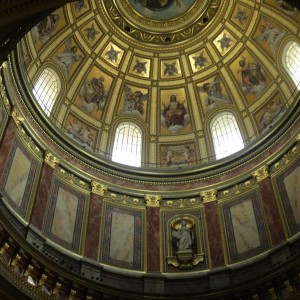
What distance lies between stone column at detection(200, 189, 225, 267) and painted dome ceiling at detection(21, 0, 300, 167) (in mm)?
3399

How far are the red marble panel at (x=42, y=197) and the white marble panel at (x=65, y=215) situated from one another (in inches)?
26.1

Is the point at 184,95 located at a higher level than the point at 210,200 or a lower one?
higher

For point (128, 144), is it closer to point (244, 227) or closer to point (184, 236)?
point (184, 236)

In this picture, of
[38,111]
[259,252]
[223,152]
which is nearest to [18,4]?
[38,111]

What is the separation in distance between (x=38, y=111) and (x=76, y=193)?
411 cm

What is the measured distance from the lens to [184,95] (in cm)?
2917

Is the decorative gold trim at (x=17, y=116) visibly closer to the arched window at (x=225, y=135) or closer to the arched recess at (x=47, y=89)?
the arched recess at (x=47, y=89)

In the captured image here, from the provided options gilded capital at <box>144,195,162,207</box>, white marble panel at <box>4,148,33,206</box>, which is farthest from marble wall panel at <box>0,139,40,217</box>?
gilded capital at <box>144,195,162,207</box>

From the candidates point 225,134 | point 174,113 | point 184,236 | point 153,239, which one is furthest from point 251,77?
point 153,239

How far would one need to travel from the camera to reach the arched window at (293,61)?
24.9m

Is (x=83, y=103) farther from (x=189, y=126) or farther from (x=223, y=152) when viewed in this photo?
(x=223, y=152)

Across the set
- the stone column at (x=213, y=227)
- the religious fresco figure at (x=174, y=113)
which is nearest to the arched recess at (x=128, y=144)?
the religious fresco figure at (x=174, y=113)

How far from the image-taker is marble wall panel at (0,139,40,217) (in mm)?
19625

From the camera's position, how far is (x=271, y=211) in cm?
2169
